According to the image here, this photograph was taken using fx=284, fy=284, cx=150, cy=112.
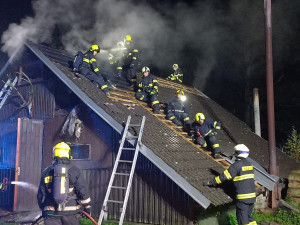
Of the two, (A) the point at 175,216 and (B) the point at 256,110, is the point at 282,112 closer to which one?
(B) the point at 256,110

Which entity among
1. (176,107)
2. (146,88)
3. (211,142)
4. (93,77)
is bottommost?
(211,142)

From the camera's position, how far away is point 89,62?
937 cm

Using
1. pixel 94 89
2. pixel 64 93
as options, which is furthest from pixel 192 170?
pixel 64 93

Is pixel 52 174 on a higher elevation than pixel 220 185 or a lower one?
higher

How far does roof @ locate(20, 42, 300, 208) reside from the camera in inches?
239

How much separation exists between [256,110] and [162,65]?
1116 centimetres

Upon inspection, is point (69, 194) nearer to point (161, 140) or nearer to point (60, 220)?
point (60, 220)

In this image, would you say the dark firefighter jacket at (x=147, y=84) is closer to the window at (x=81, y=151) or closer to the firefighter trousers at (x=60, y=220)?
the window at (x=81, y=151)

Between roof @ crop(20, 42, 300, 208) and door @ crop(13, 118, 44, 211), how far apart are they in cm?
213

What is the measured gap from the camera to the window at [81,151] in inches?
329

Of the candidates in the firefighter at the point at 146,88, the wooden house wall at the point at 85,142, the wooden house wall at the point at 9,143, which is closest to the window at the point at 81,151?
the wooden house wall at the point at 85,142

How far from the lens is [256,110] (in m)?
14.9

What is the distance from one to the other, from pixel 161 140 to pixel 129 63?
5.34m

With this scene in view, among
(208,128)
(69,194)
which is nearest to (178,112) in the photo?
(208,128)
